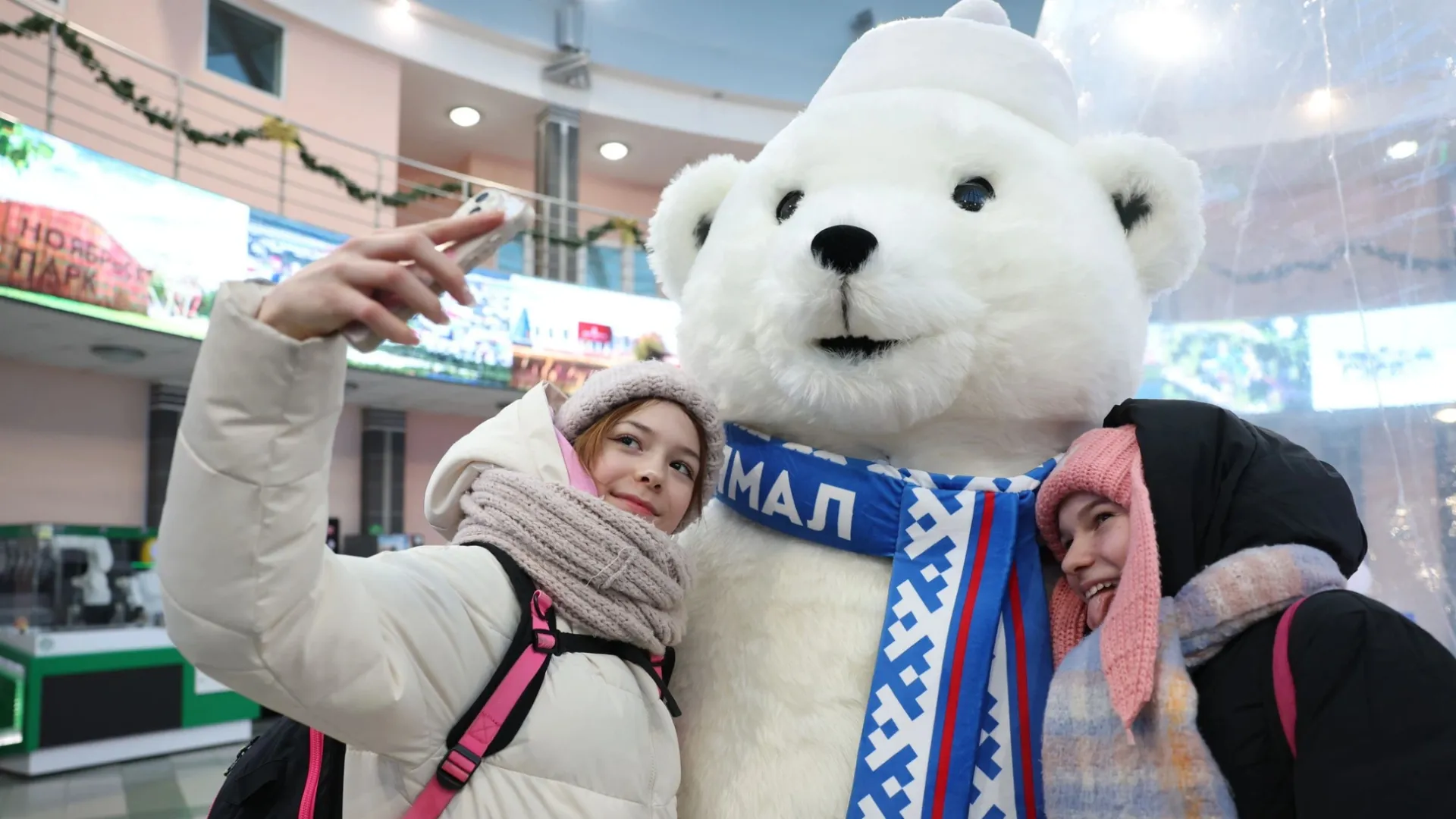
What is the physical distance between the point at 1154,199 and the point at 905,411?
557 millimetres

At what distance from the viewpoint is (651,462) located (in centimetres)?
130

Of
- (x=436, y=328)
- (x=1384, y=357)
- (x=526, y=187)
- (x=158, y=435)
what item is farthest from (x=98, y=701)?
(x=526, y=187)

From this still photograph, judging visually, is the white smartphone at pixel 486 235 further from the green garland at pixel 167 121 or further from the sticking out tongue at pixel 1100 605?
the green garland at pixel 167 121

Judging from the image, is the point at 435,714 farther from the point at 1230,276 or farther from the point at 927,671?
the point at 1230,276

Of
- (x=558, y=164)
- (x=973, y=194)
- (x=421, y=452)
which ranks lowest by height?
(x=421, y=452)

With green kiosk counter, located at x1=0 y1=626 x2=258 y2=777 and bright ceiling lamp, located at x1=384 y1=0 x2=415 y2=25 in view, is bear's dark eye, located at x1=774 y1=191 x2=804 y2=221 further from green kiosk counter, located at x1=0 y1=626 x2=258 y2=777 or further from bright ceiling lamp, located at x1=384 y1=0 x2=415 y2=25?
bright ceiling lamp, located at x1=384 y1=0 x2=415 y2=25

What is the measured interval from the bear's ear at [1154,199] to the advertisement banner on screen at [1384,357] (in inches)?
23.3

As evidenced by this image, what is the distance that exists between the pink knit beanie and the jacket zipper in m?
0.90

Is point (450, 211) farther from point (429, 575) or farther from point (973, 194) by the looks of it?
point (429, 575)

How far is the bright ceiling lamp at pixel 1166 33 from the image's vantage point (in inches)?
87.6

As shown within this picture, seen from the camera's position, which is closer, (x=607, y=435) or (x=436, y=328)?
(x=607, y=435)

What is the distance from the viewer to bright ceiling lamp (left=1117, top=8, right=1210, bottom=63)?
222 cm

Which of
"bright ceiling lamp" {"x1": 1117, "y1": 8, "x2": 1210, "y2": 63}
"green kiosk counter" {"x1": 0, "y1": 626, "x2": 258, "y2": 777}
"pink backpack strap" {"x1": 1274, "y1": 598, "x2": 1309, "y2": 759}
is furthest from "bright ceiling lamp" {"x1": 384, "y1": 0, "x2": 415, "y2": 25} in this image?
"pink backpack strap" {"x1": 1274, "y1": 598, "x2": 1309, "y2": 759}

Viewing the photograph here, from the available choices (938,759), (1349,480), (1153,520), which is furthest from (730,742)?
(1349,480)
